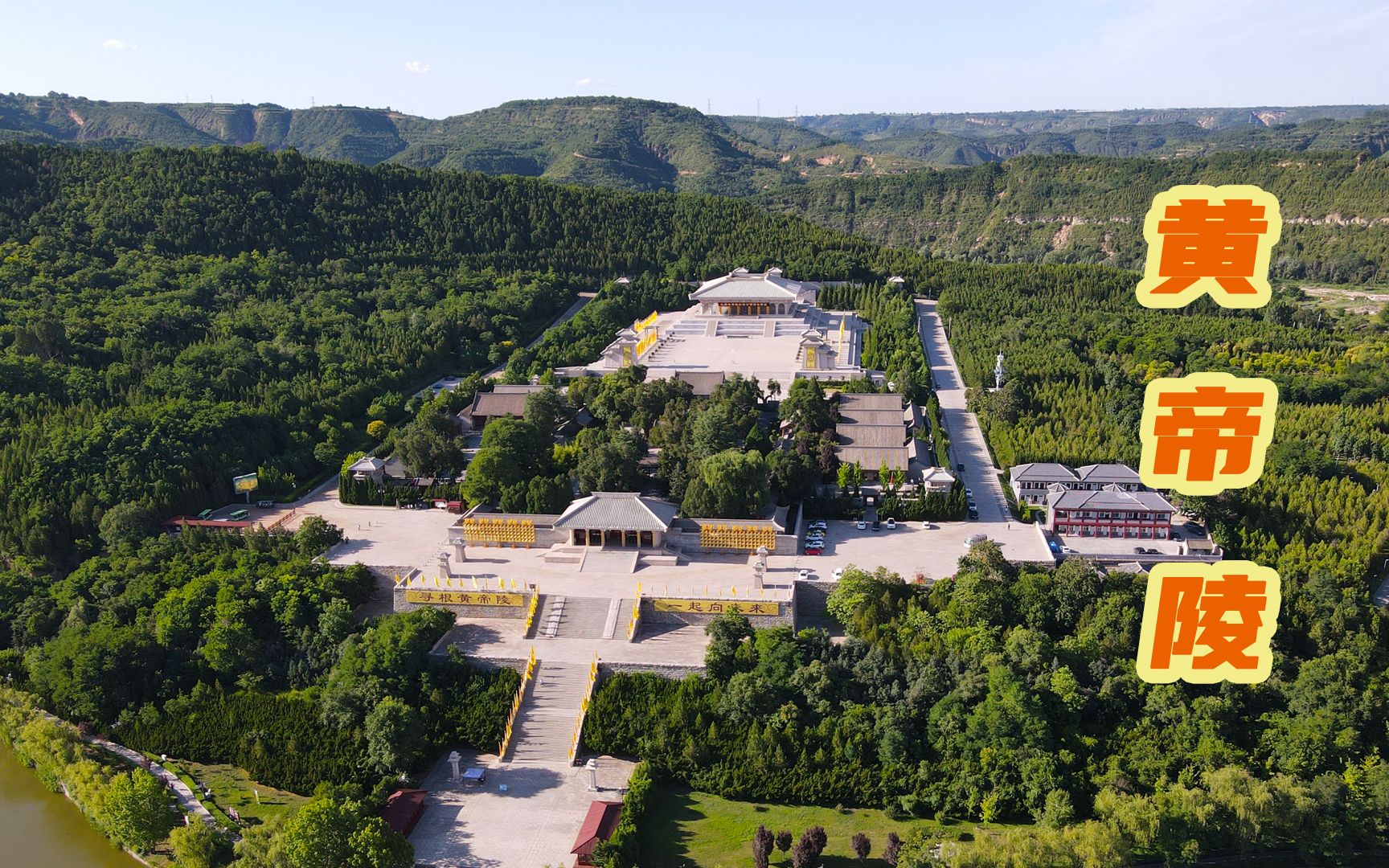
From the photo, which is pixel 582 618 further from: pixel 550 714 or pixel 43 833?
pixel 43 833

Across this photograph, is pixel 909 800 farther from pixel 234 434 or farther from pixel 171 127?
pixel 171 127

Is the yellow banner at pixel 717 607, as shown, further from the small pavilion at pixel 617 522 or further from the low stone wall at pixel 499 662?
the low stone wall at pixel 499 662

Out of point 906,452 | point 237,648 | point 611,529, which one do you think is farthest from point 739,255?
point 237,648

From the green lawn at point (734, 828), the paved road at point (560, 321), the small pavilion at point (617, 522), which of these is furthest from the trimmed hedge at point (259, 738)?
the paved road at point (560, 321)

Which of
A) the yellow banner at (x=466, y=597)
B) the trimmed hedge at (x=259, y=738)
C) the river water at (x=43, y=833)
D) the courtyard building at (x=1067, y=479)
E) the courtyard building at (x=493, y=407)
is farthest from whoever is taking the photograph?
the courtyard building at (x=493, y=407)

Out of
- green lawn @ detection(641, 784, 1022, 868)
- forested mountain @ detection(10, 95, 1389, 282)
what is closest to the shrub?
green lawn @ detection(641, 784, 1022, 868)

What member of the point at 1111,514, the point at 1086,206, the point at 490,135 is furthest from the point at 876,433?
the point at 490,135
